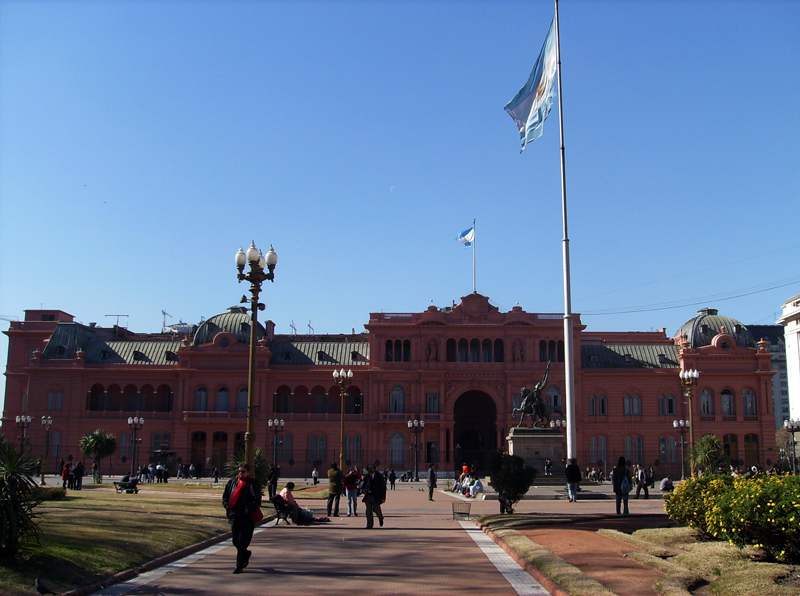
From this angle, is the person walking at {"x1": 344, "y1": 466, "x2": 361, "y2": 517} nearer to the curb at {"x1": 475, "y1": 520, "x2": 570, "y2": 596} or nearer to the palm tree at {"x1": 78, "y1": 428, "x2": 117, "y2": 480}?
the curb at {"x1": 475, "y1": 520, "x2": 570, "y2": 596}

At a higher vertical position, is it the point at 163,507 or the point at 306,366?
the point at 306,366

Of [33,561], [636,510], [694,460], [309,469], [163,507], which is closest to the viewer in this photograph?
[33,561]

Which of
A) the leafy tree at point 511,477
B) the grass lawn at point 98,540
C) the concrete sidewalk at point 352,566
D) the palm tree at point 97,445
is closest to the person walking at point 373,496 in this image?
the concrete sidewalk at point 352,566

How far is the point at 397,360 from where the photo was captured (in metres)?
76.2

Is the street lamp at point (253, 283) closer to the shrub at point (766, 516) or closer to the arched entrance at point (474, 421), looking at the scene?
the shrub at point (766, 516)

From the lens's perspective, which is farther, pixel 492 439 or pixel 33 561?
pixel 492 439

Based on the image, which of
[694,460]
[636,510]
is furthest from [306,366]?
Result: [636,510]

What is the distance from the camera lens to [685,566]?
581 inches

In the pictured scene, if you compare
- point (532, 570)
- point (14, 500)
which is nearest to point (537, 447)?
point (532, 570)

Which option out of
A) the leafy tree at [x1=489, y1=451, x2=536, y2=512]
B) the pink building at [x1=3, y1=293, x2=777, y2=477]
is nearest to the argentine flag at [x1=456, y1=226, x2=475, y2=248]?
the pink building at [x1=3, y1=293, x2=777, y2=477]

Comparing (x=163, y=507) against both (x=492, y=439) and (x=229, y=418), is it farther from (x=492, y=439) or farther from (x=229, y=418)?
(x=492, y=439)

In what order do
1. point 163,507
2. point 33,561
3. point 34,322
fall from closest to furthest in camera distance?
point 33,561 < point 163,507 < point 34,322

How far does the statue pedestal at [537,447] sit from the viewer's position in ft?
153

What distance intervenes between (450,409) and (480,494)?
3225 cm
